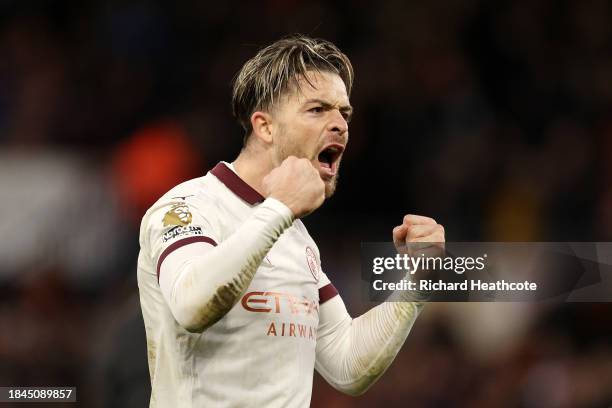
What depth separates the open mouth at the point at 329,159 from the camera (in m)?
3.04

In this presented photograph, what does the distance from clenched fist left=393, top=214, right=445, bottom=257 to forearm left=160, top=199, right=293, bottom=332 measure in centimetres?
64

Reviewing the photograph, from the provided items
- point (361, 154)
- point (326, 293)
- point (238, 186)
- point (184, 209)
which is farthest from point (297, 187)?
point (361, 154)

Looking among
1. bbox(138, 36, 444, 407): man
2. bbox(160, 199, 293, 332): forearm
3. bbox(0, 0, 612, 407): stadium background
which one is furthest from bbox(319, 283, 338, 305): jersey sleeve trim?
bbox(0, 0, 612, 407): stadium background

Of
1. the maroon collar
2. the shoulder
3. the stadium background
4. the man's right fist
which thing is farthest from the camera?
the stadium background

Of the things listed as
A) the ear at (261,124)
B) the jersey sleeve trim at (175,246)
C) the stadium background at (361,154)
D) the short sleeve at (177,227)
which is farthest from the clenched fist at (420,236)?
the stadium background at (361,154)

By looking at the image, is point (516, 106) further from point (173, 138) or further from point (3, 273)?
point (3, 273)

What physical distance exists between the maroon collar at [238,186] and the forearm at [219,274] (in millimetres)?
465

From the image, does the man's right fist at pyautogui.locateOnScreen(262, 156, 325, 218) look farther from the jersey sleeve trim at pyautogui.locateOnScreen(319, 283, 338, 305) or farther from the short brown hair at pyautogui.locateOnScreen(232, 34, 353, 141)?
the jersey sleeve trim at pyautogui.locateOnScreen(319, 283, 338, 305)

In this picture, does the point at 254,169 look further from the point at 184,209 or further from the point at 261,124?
the point at 184,209

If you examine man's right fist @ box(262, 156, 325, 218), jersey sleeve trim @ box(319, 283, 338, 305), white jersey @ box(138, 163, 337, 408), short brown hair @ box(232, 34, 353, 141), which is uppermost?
short brown hair @ box(232, 34, 353, 141)

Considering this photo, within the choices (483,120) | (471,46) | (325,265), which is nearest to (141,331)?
(325,265)

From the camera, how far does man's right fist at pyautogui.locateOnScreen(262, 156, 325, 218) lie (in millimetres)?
2564

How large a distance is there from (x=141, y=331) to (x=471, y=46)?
4.02 meters

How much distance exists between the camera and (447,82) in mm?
7051
